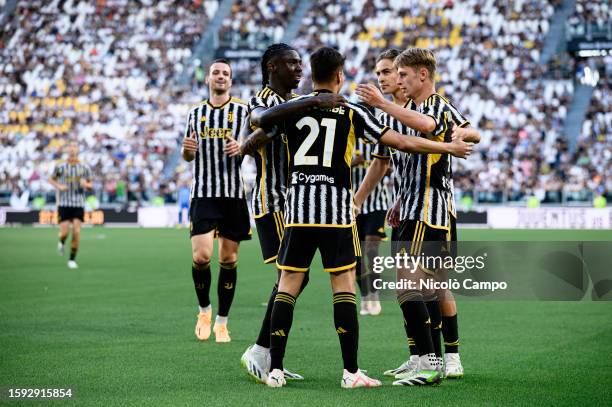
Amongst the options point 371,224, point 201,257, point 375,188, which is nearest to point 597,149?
point 375,188

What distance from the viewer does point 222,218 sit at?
937 cm

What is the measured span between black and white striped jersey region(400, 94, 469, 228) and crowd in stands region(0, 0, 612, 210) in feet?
96.5

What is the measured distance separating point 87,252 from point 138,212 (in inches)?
631

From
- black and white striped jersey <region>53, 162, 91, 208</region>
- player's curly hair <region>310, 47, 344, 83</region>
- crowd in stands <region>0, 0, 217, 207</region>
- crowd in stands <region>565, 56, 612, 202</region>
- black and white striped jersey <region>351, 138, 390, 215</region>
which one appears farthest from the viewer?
crowd in stands <region>0, 0, 217, 207</region>

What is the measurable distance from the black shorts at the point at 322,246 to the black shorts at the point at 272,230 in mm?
845

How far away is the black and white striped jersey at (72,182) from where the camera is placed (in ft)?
62.1

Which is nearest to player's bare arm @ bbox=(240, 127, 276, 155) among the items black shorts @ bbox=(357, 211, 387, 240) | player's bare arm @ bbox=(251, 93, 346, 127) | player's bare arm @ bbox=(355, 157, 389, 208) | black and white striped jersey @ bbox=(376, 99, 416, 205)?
player's bare arm @ bbox=(251, 93, 346, 127)

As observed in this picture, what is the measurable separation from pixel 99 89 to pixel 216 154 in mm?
38267

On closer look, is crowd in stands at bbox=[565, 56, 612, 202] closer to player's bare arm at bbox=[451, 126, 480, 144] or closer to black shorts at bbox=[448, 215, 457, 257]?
black shorts at bbox=[448, 215, 457, 257]

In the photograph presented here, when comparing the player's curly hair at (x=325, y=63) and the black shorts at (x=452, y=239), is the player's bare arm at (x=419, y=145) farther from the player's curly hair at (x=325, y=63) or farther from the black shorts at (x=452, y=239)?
the black shorts at (x=452, y=239)

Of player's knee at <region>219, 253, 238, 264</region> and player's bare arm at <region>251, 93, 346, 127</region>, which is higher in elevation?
player's bare arm at <region>251, 93, 346, 127</region>

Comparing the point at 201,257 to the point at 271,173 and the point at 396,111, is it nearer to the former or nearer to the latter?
the point at 271,173

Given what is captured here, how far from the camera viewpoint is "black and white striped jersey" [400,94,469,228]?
268 inches

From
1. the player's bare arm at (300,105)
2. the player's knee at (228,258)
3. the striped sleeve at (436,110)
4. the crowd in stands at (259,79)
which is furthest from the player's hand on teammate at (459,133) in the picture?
the crowd in stands at (259,79)
